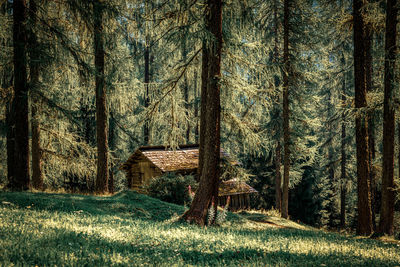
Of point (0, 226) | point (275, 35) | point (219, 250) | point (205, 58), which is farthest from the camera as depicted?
point (275, 35)

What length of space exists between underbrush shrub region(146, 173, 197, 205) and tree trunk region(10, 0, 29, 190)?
685 centimetres

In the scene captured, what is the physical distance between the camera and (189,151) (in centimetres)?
2408

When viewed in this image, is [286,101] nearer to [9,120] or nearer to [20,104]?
[20,104]

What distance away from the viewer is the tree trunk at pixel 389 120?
37.3ft

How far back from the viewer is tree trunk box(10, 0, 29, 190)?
10.7 metres

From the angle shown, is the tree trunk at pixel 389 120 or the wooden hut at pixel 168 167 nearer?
the tree trunk at pixel 389 120

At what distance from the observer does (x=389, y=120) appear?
11.7 metres

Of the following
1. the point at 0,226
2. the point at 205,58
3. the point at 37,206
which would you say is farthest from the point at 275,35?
the point at 0,226

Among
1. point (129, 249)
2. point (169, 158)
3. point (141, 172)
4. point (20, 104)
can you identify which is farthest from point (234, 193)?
point (129, 249)

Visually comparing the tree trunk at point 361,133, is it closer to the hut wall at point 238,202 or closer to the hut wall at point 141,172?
the hut wall at point 238,202

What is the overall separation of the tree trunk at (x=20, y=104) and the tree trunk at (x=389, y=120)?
13630mm

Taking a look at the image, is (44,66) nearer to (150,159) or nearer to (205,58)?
(205,58)

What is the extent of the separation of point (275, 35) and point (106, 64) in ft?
37.1

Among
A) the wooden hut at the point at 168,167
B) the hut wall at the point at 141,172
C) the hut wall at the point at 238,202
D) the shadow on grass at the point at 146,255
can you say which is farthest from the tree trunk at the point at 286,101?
the shadow on grass at the point at 146,255
